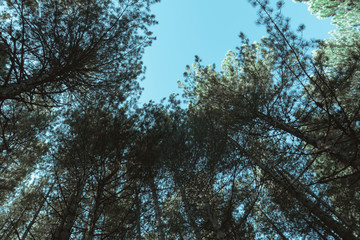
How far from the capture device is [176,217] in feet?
30.2

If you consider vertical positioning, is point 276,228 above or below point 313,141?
below

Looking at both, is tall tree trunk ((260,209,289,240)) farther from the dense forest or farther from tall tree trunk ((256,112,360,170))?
tall tree trunk ((256,112,360,170))

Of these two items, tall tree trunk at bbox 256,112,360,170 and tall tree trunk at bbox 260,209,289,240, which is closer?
tall tree trunk at bbox 256,112,360,170

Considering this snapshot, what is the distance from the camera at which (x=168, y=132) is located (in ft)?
21.6

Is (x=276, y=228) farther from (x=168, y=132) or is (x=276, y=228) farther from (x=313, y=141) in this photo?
(x=168, y=132)

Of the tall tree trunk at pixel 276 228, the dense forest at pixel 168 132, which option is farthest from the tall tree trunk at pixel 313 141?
the tall tree trunk at pixel 276 228

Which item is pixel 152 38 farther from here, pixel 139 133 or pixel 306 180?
pixel 306 180

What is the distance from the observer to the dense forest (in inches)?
168

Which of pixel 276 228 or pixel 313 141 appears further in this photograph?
pixel 276 228

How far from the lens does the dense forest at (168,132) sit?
168 inches

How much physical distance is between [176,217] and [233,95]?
20.1 feet

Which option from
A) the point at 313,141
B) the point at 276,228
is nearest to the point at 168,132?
the point at 313,141

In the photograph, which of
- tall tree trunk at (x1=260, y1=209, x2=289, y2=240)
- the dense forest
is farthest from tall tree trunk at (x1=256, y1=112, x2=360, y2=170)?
tall tree trunk at (x1=260, y1=209, x2=289, y2=240)

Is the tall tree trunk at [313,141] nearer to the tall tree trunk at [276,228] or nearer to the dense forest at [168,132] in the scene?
the dense forest at [168,132]
